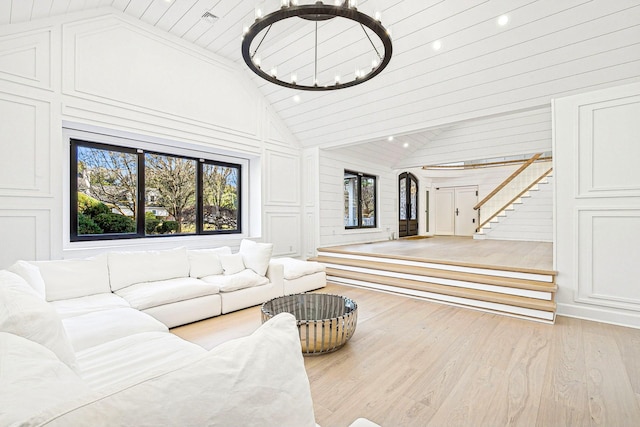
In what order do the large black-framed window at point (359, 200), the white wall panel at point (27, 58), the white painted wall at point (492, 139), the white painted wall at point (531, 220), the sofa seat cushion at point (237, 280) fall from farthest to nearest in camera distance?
the white painted wall at point (531, 220), the large black-framed window at point (359, 200), the white painted wall at point (492, 139), the sofa seat cushion at point (237, 280), the white wall panel at point (27, 58)

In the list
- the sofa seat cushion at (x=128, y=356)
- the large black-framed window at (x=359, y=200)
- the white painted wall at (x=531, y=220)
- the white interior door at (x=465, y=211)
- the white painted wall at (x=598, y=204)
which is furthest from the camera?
the white interior door at (x=465, y=211)

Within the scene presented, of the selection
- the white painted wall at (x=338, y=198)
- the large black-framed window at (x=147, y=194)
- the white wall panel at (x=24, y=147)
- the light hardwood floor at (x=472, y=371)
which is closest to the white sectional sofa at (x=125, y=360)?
the light hardwood floor at (x=472, y=371)

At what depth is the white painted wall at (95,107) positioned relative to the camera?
3236 millimetres

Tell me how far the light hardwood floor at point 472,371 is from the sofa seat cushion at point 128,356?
3.05 ft

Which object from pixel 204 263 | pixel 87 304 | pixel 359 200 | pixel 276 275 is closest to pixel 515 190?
pixel 359 200

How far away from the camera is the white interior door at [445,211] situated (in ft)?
36.2

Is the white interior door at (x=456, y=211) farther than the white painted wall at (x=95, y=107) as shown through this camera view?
Yes

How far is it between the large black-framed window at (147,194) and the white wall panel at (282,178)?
1.88 feet

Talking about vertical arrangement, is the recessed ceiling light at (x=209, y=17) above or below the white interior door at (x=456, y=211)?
above

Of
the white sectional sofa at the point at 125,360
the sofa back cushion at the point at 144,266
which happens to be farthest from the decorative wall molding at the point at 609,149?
the sofa back cushion at the point at 144,266

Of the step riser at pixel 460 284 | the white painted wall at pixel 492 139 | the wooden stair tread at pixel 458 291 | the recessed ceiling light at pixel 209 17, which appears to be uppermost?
the recessed ceiling light at pixel 209 17

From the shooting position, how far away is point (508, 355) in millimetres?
2650

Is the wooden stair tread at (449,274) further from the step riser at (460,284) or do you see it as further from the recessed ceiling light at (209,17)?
the recessed ceiling light at (209,17)

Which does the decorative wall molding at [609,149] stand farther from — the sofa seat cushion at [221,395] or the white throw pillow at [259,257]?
the sofa seat cushion at [221,395]
